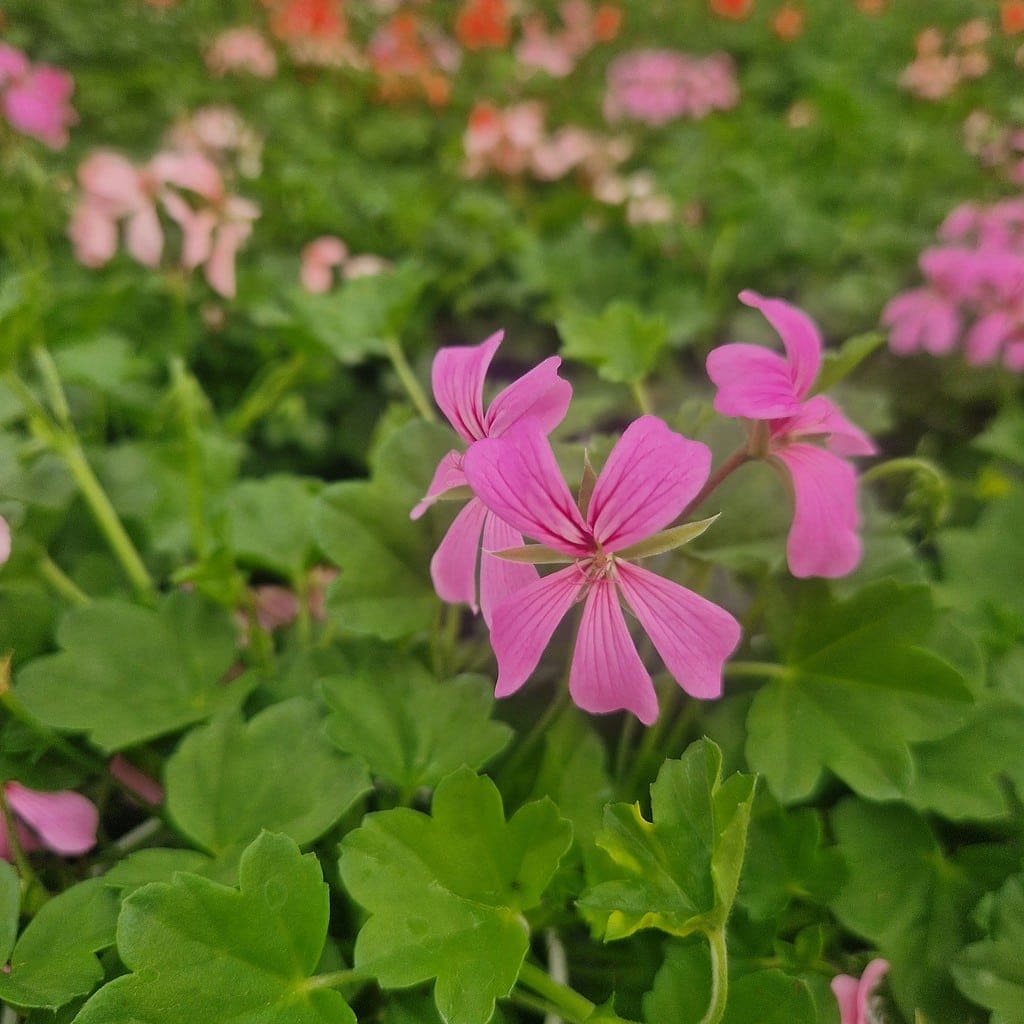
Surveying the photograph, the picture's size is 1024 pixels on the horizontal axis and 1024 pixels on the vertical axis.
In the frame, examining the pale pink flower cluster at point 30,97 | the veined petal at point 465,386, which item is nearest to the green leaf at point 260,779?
the veined petal at point 465,386

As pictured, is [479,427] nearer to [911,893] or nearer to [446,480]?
[446,480]

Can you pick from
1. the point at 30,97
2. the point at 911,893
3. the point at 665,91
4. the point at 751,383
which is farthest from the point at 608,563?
the point at 665,91

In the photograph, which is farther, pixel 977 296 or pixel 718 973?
pixel 977 296

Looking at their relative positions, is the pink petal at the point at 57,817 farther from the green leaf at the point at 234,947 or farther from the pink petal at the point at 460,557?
the pink petal at the point at 460,557

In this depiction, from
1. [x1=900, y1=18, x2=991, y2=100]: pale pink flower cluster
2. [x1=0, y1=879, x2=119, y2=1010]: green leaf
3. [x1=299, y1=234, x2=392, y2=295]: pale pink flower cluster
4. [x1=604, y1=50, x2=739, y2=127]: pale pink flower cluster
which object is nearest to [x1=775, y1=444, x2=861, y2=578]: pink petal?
[x1=0, y1=879, x2=119, y2=1010]: green leaf

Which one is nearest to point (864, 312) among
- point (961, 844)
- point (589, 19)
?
point (961, 844)

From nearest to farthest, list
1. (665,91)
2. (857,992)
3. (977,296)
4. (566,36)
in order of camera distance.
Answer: (857,992) → (977,296) → (665,91) → (566,36)

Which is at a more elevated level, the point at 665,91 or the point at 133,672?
the point at 665,91

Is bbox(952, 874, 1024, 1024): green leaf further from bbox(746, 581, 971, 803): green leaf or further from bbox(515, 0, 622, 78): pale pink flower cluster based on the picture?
bbox(515, 0, 622, 78): pale pink flower cluster
